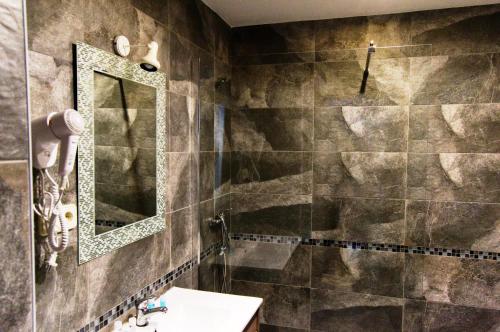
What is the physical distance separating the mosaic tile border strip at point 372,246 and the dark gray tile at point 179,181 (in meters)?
0.83

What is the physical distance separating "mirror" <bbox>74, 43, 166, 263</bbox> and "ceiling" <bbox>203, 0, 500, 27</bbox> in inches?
38.9

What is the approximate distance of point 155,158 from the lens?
196 centimetres

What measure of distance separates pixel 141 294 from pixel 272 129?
164cm

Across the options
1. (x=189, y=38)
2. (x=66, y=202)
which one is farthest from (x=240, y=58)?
(x=66, y=202)

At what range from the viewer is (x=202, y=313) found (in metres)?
1.90

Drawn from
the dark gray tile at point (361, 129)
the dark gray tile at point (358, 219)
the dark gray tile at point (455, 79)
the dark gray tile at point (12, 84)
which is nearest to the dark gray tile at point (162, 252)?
the dark gray tile at point (358, 219)

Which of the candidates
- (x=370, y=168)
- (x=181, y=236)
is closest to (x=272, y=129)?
(x=370, y=168)

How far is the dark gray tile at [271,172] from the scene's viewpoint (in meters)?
2.87

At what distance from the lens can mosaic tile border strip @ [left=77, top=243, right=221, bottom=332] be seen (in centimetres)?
153

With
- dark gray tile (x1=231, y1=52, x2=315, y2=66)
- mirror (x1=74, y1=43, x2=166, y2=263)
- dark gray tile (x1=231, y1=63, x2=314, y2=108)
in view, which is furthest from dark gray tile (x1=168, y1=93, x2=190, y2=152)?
dark gray tile (x1=231, y1=52, x2=315, y2=66)

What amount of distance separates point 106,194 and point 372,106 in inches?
80.3

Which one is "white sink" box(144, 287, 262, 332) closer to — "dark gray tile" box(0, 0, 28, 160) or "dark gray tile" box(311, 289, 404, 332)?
"dark gray tile" box(311, 289, 404, 332)

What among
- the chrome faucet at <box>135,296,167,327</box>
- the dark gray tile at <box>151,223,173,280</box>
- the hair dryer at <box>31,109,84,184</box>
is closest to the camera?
the hair dryer at <box>31,109,84,184</box>

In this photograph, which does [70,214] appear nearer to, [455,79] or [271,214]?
[271,214]
